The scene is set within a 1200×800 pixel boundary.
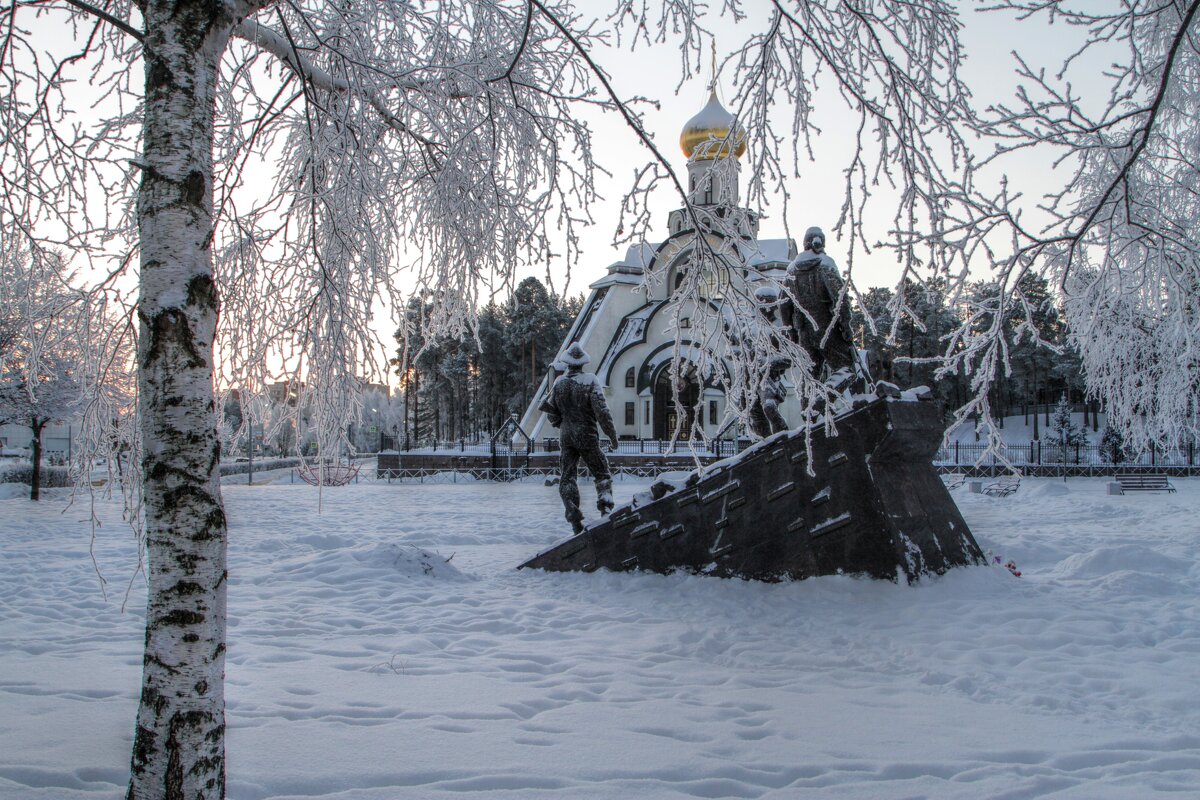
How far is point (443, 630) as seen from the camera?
219 inches

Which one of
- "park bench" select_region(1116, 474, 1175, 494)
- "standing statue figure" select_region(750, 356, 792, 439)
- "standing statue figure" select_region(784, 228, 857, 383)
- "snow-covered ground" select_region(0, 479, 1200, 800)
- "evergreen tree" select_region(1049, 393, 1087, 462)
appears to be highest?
"standing statue figure" select_region(784, 228, 857, 383)

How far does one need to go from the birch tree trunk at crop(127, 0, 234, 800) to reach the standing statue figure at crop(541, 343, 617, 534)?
6.78 meters

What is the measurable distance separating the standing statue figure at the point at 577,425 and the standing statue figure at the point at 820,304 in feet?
9.27

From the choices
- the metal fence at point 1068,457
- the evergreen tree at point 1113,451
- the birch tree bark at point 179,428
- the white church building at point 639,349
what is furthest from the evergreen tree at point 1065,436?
the birch tree bark at point 179,428

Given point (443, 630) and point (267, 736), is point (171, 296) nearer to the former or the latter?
point (267, 736)

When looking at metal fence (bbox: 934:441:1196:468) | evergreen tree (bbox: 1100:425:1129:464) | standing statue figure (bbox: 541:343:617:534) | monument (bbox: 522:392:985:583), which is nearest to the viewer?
monument (bbox: 522:392:985:583)

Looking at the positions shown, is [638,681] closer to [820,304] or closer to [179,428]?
[179,428]

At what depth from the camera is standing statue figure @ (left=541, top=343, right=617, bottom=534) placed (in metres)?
9.16

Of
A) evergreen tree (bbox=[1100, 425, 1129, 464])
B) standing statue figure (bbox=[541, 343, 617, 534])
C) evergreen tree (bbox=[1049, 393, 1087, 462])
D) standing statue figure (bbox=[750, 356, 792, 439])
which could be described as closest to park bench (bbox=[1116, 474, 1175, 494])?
evergreen tree (bbox=[1049, 393, 1087, 462])

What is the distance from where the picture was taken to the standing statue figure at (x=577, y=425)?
916 cm

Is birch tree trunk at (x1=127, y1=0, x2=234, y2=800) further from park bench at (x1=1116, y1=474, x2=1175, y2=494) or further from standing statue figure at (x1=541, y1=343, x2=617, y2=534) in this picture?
park bench at (x1=1116, y1=474, x2=1175, y2=494)

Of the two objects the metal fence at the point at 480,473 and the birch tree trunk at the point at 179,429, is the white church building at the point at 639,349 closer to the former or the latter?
the metal fence at the point at 480,473

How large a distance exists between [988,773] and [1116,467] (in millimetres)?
30524

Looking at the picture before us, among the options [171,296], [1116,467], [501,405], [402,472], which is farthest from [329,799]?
[501,405]
